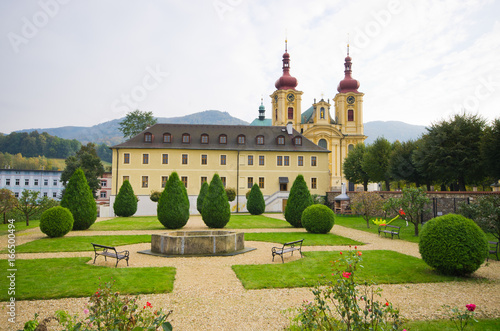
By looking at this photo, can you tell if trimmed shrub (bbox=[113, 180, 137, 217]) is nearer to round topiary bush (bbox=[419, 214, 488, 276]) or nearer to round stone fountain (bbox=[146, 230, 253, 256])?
round stone fountain (bbox=[146, 230, 253, 256])

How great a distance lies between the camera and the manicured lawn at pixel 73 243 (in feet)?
44.6

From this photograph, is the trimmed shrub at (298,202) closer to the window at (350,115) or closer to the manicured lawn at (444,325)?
the manicured lawn at (444,325)

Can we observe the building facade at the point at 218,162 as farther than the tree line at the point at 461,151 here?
Yes

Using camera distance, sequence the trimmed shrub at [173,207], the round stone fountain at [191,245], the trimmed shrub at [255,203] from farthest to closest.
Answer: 1. the trimmed shrub at [255,203]
2. the trimmed shrub at [173,207]
3. the round stone fountain at [191,245]

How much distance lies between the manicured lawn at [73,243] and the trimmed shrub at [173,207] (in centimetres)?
339

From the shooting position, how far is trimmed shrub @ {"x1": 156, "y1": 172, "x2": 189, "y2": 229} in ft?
69.3

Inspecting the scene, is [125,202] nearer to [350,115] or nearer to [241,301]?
[241,301]

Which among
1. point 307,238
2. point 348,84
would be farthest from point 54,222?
point 348,84

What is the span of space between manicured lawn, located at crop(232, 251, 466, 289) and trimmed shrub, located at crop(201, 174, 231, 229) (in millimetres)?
9463

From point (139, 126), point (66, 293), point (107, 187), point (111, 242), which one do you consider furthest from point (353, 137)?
point (66, 293)

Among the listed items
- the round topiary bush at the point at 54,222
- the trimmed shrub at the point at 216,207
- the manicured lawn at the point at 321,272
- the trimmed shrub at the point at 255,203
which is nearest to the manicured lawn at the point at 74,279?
the manicured lawn at the point at 321,272

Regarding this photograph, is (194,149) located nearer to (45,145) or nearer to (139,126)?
(139,126)

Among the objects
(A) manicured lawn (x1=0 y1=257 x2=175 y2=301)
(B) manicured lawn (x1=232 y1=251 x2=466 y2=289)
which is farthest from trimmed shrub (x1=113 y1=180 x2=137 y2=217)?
(B) manicured lawn (x1=232 y1=251 x2=466 y2=289)

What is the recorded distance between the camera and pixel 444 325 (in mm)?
6191
